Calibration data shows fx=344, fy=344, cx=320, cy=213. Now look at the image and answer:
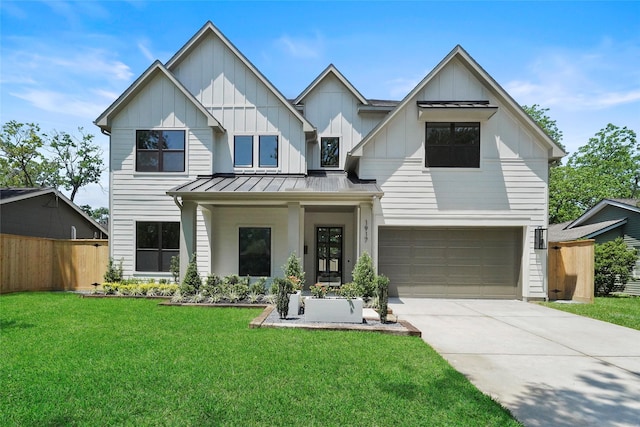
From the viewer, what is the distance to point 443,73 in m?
11.5

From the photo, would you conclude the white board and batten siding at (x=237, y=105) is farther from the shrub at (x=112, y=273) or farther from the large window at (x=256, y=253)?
the shrub at (x=112, y=273)

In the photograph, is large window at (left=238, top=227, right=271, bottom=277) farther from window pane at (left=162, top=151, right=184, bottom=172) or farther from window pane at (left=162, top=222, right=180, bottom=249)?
window pane at (left=162, top=151, right=184, bottom=172)

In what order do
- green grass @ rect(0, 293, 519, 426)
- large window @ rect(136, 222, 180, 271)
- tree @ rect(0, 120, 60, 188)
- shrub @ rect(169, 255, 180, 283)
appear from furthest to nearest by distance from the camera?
tree @ rect(0, 120, 60, 188) → large window @ rect(136, 222, 180, 271) → shrub @ rect(169, 255, 180, 283) → green grass @ rect(0, 293, 519, 426)

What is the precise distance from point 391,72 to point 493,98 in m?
3.74

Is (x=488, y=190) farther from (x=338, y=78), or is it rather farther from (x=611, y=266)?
(x=611, y=266)

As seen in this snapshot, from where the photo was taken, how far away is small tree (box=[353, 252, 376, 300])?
367 inches

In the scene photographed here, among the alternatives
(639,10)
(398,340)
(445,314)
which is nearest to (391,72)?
(639,10)

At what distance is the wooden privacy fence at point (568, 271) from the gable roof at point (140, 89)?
41.4 ft

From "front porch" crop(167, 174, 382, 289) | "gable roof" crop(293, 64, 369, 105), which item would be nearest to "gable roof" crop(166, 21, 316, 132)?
"gable roof" crop(293, 64, 369, 105)

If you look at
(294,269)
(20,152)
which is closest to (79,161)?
(20,152)

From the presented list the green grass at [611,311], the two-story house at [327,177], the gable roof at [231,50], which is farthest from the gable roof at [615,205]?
the gable roof at [231,50]

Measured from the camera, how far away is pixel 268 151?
41.8 ft

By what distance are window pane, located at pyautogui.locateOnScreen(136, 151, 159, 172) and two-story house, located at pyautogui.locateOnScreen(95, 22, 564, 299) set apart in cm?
4

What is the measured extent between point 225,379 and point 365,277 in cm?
586
